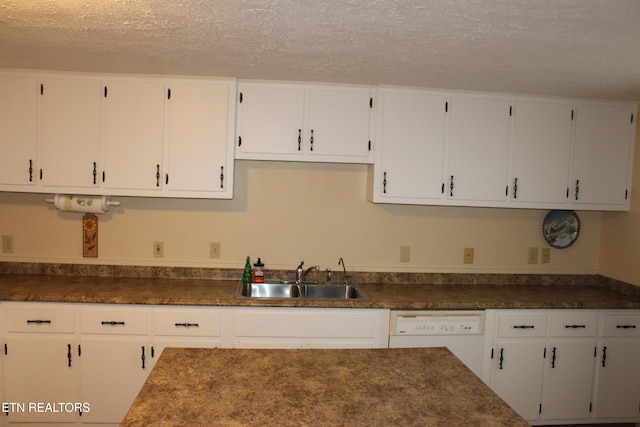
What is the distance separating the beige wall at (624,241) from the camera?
10.8 feet

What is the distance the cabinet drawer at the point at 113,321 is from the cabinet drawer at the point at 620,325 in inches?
115

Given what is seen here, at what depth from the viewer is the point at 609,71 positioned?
98.3 inches

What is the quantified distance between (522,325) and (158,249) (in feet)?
8.25

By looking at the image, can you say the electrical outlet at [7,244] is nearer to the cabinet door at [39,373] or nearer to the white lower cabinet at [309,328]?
the cabinet door at [39,373]

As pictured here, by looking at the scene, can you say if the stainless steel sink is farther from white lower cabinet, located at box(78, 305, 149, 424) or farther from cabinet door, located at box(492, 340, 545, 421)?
cabinet door, located at box(492, 340, 545, 421)

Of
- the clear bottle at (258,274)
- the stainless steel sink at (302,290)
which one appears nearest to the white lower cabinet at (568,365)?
the stainless steel sink at (302,290)

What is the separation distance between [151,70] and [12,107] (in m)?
0.91

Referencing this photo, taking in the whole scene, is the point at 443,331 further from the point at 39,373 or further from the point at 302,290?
the point at 39,373

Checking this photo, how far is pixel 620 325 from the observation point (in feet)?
10.1

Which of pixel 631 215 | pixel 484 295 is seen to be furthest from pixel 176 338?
pixel 631 215

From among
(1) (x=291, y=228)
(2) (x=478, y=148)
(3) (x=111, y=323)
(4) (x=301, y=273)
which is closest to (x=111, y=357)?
(3) (x=111, y=323)

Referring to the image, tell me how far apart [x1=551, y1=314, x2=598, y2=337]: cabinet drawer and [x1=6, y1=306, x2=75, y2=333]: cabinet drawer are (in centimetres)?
299

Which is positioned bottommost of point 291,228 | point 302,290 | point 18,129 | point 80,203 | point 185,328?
point 185,328

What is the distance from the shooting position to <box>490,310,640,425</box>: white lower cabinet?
302 cm
